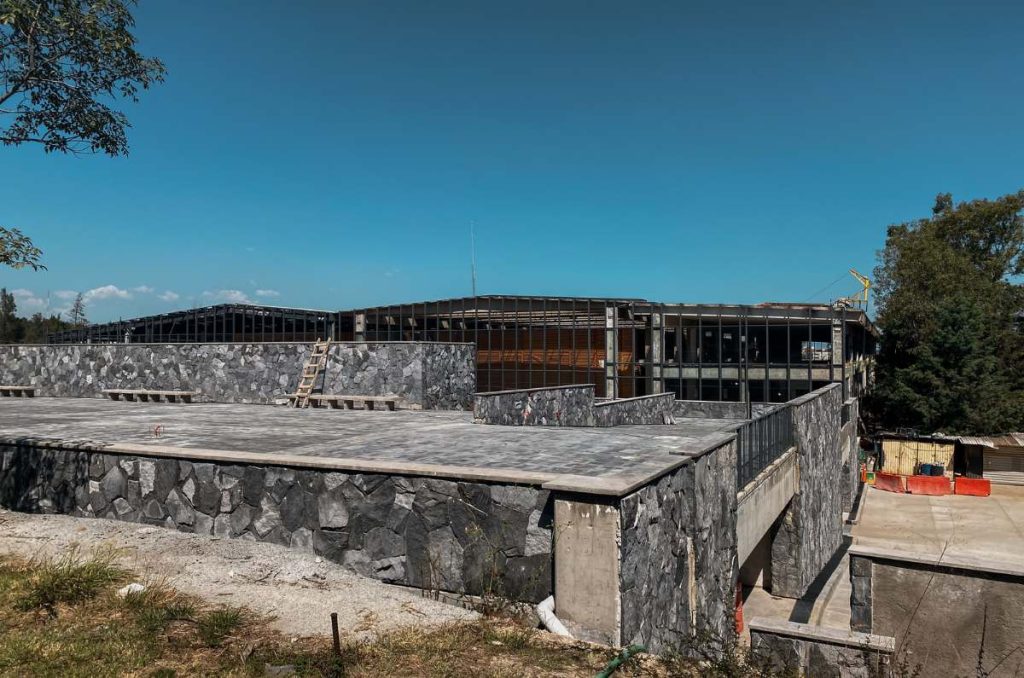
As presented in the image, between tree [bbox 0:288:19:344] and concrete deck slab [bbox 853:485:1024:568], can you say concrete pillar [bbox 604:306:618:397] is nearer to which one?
concrete deck slab [bbox 853:485:1024:568]

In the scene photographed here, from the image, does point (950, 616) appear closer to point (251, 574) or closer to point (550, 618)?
point (550, 618)

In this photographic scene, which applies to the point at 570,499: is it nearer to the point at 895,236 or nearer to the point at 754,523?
the point at 754,523

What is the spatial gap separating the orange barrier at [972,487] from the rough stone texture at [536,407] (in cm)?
2334

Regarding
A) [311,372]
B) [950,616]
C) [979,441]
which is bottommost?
[979,441]

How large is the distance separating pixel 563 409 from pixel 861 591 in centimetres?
1153

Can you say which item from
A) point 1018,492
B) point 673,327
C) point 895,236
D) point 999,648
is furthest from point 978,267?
point 999,648

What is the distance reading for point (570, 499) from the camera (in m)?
6.08

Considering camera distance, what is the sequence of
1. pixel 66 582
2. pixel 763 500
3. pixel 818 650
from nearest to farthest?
pixel 66 582 → pixel 818 650 → pixel 763 500

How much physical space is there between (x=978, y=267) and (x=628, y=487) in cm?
6799

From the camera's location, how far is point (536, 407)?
16781 mm

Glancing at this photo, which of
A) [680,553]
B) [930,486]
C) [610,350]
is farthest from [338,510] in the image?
[930,486]

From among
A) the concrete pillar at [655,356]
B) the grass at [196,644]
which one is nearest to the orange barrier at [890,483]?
the concrete pillar at [655,356]

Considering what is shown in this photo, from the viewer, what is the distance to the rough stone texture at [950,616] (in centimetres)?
634

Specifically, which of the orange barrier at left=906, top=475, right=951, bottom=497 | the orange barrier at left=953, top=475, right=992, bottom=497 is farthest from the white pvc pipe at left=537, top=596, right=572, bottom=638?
the orange barrier at left=953, top=475, right=992, bottom=497
